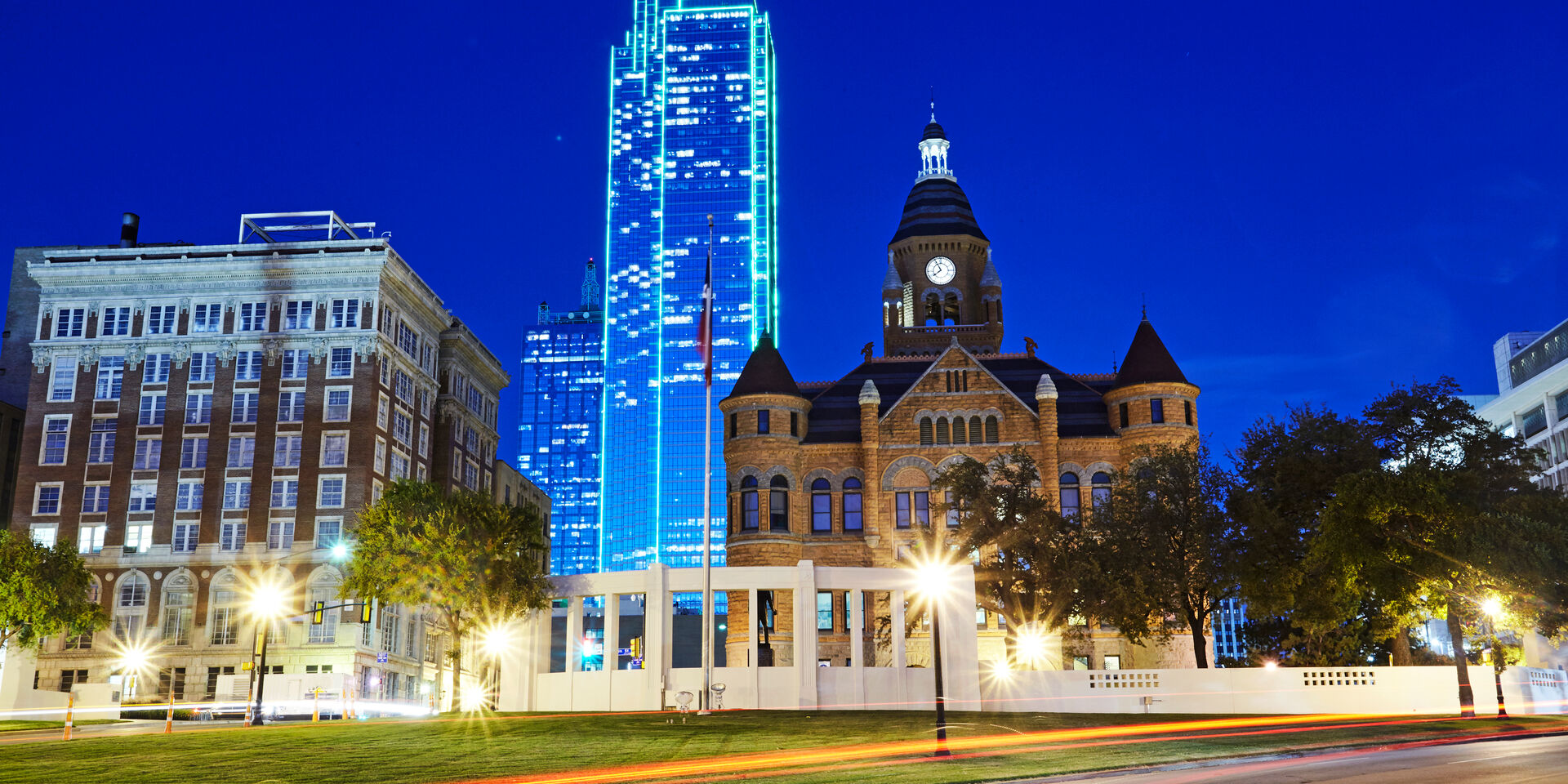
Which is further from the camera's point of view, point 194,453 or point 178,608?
point 194,453

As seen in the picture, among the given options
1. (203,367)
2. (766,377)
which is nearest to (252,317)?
(203,367)

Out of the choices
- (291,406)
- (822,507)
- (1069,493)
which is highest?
(291,406)

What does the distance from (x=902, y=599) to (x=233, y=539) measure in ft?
180

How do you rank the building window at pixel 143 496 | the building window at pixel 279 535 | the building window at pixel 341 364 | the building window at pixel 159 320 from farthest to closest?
the building window at pixel 159 320 → the building window at pixel 341 364 → the building window at pixel 143 496 → the building window at pixel 279 535

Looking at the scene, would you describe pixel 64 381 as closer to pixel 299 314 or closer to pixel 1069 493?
pixel 299 314

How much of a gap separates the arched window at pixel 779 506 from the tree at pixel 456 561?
21453 millimetres

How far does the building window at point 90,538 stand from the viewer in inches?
3455

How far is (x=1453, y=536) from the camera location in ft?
148

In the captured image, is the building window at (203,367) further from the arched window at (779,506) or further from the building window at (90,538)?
the arched window at (779,506)

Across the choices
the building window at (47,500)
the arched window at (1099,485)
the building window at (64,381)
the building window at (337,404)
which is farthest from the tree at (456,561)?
the building window at (64,381)

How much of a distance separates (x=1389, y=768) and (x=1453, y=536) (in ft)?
76.2

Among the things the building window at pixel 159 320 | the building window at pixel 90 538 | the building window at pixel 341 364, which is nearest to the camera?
the building window at pixel 90 538

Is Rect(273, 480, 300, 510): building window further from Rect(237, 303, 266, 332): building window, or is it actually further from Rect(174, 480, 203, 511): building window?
Rect(237, 303, 266, 332): building window

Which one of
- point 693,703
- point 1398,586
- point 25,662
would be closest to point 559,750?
point 693,703
